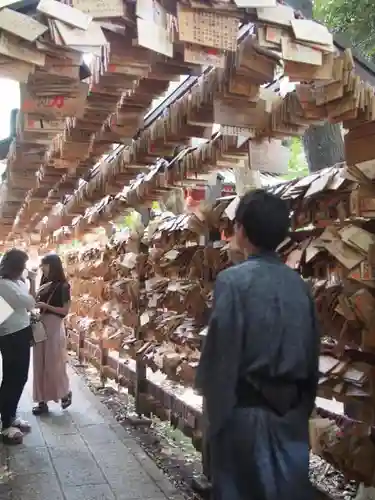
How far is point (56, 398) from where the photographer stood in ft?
19.2

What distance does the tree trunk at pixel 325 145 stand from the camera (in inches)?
205

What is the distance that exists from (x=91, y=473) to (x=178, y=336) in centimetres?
109

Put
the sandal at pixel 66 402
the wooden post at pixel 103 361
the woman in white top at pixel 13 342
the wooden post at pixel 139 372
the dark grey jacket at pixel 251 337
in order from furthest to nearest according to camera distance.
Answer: the wooden post at pixel 103 361 < the sandal at pixel 66 402 < the wooden post at pixel 139 372 < the woman in white top at pixel 13 342 < the dark grey jacket at pixel 251 337

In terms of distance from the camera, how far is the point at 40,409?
5.85 meters

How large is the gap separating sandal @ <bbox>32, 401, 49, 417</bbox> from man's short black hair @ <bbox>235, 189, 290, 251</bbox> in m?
4.32

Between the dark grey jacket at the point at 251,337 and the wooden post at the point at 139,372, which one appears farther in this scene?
the wooden post at the point at 139,372

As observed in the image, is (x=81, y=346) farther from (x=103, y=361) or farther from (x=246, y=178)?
(x=246, y=178)

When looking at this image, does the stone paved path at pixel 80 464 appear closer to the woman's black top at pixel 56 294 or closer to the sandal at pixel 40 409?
the sandal at pixel 40 409

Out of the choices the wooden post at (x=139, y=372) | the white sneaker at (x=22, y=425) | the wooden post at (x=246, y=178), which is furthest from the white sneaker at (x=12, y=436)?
the wooden post at (x=246, y=178)

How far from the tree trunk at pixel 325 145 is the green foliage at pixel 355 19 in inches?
32.2

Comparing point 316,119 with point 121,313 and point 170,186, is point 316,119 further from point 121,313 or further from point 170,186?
point 121,313

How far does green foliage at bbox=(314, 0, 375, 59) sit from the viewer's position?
435cm

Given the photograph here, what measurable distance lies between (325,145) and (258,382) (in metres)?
3.61

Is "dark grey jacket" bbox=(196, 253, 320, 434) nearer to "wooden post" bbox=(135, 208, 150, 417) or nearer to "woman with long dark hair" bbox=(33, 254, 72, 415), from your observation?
"wooden post" bbox=(135, 208, 150, 417)
